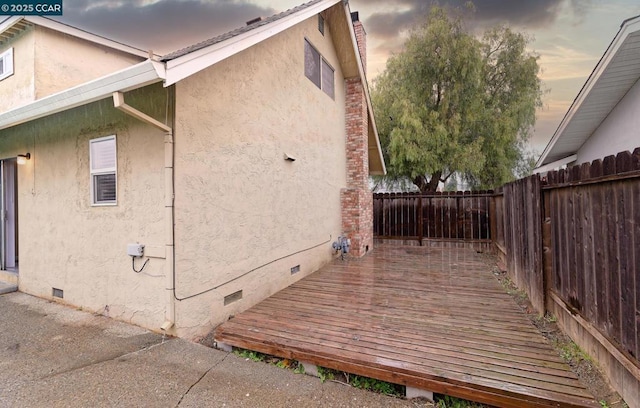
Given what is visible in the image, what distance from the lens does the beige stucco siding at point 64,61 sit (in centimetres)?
624

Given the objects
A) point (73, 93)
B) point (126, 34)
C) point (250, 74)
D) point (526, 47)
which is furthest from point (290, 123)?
point (526, 47)

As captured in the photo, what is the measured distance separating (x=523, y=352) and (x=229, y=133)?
445 centimetres

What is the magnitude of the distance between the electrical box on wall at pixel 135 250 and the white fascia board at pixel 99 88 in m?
1.82

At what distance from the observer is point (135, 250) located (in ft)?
12.9

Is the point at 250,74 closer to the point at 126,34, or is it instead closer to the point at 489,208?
the point at 126,34

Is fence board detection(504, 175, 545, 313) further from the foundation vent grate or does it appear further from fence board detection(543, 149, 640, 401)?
the foundation vent grate

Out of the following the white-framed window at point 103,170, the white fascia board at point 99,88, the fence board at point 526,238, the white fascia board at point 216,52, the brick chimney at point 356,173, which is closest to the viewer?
the white fascia board at point 99,88

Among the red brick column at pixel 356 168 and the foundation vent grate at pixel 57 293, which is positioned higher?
the red brick column at pixel 356 168

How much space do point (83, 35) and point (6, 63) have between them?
5.91 ft

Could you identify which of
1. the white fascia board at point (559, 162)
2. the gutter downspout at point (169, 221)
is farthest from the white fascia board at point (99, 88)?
the white fascia board at point (559, 162)

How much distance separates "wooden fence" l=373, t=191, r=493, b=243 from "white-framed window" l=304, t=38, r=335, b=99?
4.70m

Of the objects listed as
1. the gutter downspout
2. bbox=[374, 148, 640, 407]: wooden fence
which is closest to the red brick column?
bbox=[374, 148, 640, 407]: wooden fence

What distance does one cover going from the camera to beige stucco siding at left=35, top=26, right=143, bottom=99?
624 centimetres

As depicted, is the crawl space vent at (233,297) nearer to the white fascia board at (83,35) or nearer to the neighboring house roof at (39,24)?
the white fascia board at (83,35)
